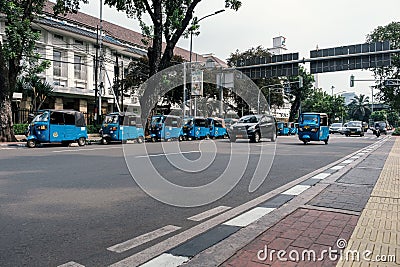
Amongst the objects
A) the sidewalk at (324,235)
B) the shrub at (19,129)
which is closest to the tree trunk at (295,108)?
the shrub at (19,129)

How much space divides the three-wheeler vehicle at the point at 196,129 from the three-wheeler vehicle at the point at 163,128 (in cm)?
157

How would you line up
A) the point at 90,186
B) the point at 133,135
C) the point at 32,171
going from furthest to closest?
the point at 133,135 < the point at 32,171 < the point at 90,186

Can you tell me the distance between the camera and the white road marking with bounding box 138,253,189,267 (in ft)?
9.84

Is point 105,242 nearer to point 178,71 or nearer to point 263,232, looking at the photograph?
point 263,232

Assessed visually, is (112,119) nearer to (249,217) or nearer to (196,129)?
(196,129)

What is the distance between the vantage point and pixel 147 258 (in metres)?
3.15

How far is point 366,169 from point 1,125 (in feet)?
60.0

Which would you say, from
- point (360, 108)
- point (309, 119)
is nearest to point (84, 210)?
point (309, 119)

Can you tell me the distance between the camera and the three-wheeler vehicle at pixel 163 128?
2248 cm

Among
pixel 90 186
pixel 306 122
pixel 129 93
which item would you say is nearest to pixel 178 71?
pixel 129 93

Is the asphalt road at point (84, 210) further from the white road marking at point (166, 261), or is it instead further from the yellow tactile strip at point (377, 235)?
the yellow tactile strip at point (377, 235)

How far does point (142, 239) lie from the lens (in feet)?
Result: 12.0

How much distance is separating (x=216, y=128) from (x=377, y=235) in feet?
86.2

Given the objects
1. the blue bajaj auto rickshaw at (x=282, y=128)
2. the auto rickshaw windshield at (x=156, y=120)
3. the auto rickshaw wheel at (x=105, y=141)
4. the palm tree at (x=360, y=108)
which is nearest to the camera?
the auto rickshaw wheel at (x=105, y=141)
